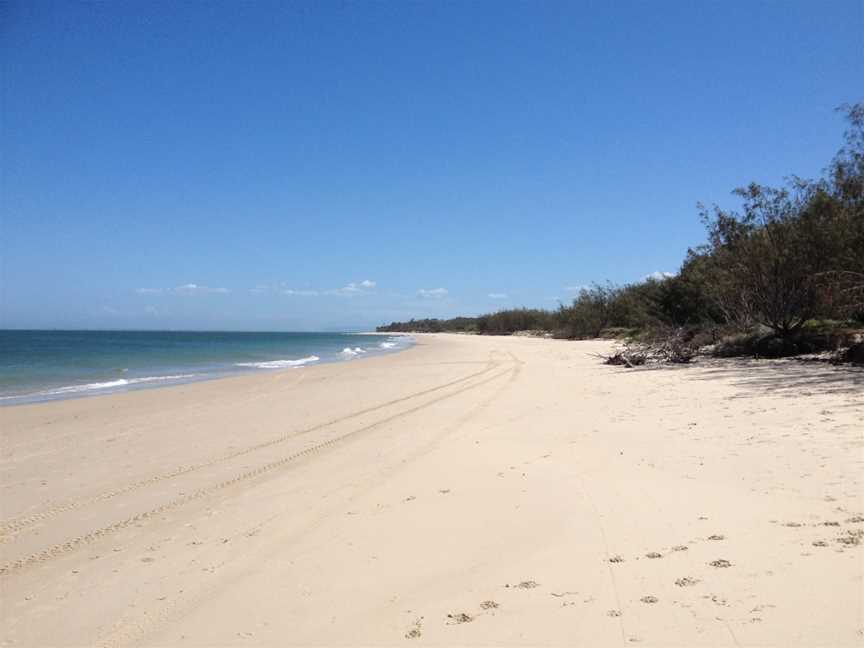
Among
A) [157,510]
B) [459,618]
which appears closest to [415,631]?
[459,618]

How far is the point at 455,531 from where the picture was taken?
5035 millimetres

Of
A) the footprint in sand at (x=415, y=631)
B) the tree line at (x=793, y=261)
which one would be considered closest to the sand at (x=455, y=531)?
the footprint in sand at (x=415, y=631)

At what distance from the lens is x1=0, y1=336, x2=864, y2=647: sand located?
352 centimetres

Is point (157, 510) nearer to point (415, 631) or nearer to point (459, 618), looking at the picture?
point (415, 631)

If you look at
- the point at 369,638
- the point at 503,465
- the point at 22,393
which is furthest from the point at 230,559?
the point at 22,393

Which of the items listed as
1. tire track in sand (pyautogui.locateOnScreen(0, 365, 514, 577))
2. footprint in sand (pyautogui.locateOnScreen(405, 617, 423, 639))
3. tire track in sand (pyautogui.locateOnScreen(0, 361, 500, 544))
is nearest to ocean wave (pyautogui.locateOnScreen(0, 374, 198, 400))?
tire track in sand (pyautogui.locateOnScreen(0, 361, 500, 544))

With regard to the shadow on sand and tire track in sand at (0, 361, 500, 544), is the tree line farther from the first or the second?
tire track in sand at (0, 361, 500, 544)

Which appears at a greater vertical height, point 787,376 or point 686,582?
point 787,376

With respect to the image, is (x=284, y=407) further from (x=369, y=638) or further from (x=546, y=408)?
(x=369, y=638)

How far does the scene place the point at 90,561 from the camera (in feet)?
15.8

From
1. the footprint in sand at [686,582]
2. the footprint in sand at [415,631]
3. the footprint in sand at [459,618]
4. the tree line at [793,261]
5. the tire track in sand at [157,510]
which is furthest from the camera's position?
the tree line at [793,261]

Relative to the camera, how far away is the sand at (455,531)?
11.6ft

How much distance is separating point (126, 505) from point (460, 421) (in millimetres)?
5734

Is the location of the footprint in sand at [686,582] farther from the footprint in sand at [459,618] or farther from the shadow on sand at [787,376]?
the shadow on sand at [787,376]
